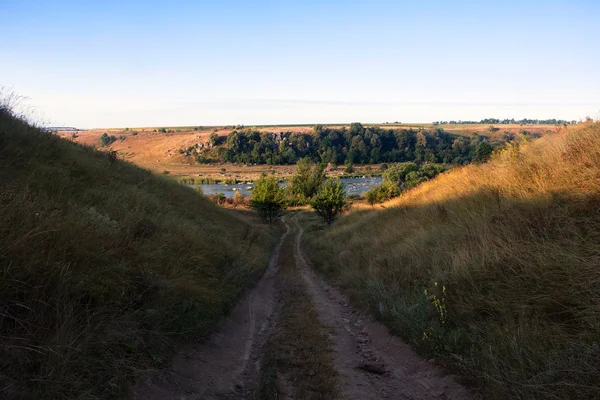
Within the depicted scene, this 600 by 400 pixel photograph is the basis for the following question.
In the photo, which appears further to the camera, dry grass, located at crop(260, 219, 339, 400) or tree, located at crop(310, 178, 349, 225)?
tree, located at crop(310, 178, 349, 225)

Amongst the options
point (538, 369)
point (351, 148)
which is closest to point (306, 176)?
point (351, 148)

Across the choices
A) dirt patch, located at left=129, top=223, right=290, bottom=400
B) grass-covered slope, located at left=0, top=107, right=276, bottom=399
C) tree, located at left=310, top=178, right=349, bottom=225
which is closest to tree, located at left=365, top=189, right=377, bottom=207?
tree, located at left=310, top=178, right=349, bottom=225

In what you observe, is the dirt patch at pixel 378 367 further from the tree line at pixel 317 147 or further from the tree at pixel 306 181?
the tree line at pixel 317 147

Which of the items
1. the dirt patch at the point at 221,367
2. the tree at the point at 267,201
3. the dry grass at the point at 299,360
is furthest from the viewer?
the tree at the point at 267,201

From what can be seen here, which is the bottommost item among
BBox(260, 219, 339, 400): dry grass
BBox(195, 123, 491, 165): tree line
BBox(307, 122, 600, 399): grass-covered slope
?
BBox(260, 219, 339, 400): dry grass

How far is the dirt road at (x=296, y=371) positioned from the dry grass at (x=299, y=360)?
4 cm

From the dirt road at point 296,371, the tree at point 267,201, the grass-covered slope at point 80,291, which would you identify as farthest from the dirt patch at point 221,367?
the tree at point 267,201

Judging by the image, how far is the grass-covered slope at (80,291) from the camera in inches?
131

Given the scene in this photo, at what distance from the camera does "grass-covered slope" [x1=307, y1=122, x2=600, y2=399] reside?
156 inches

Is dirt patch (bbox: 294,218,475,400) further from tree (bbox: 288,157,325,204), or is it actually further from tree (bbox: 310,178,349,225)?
tree (bbox: 288,157,325,204)

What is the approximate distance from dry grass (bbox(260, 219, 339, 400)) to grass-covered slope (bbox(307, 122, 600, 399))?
1514 millimetres

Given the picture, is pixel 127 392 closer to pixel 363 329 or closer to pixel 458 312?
pixel 458 312

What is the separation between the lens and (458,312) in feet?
19.4

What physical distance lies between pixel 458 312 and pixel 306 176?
68.2 m
